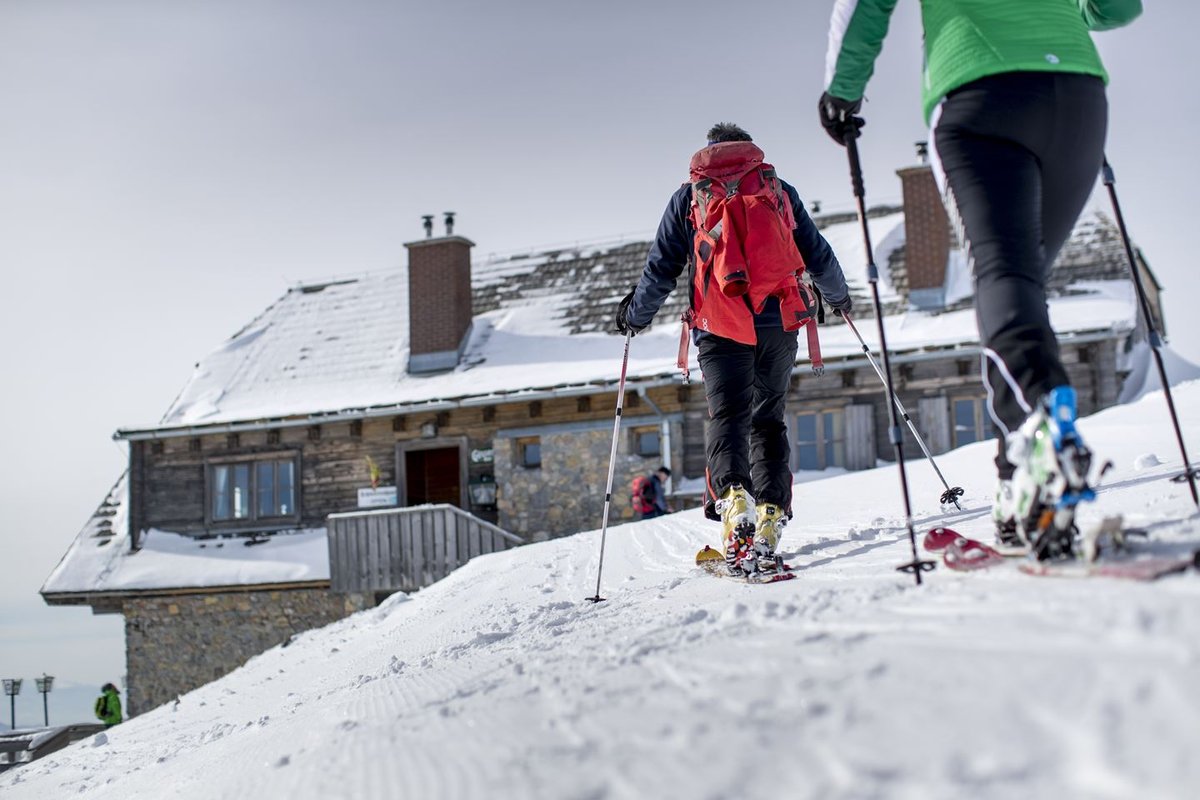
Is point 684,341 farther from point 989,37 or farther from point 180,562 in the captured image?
point 180,562

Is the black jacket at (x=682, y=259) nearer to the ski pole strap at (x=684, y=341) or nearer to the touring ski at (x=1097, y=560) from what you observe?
the ski pole strap at (x=684, y=341)

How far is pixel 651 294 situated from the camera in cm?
461

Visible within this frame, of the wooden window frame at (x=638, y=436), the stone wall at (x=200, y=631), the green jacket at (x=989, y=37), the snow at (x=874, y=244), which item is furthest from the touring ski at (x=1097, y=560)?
the stone wall at (x=200, y=631)

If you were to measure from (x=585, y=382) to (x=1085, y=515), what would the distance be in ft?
44.5

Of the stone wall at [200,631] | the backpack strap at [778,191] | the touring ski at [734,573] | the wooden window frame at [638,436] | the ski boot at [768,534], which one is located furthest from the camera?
the stone wall at [200,631]

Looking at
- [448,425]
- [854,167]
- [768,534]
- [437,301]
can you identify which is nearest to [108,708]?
[448,425]

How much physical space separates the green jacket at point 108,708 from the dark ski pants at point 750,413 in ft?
53.0

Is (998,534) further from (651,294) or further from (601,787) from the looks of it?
(651,294)

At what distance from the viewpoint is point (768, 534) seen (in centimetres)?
412

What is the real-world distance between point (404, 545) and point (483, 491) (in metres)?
2.02

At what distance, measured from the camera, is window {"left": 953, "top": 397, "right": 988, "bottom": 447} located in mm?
15266

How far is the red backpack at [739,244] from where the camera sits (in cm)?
406

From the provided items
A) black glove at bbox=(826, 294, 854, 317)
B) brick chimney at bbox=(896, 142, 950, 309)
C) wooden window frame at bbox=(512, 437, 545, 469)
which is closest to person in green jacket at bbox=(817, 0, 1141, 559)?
black glove at bbox=(826, 294, 854, 317)

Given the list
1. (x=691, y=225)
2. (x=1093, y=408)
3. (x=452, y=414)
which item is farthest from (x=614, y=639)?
(x=452, y=414)
